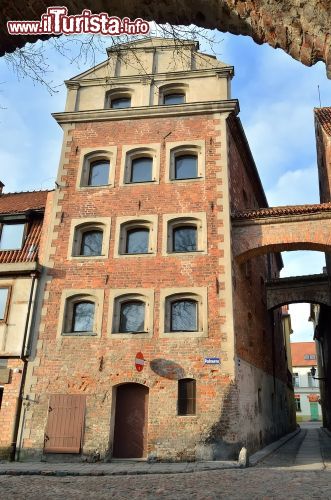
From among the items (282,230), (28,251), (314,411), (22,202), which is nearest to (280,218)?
(282,230)

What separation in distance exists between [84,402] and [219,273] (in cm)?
622

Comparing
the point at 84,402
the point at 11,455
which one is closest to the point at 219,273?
the point at 84,402

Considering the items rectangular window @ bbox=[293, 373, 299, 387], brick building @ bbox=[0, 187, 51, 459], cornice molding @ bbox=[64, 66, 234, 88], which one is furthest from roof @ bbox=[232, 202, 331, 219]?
rectangular window @ bbox=[293, 373, 299, 387]

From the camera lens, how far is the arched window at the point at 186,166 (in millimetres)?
17531

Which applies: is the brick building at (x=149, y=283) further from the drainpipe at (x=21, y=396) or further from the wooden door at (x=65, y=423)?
the drainpipe at (x=21, y=396)

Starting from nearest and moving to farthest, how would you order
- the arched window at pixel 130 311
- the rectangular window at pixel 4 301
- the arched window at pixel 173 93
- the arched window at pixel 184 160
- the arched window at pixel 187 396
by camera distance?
the arched window at pixel 187 396
the arched window at pixel 130 311
the rectangular window at pixel 4 301
the arched window at pixel 184 160
the arched window at pixel 173 93

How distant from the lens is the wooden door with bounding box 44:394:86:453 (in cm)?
1397

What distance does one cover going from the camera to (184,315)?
15.3 metres

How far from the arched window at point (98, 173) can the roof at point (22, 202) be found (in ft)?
7.61

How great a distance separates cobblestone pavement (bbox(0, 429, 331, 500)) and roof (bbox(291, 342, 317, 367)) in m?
56.1

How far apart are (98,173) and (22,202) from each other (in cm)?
386

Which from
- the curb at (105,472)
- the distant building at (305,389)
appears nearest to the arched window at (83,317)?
the curb at (105,472)

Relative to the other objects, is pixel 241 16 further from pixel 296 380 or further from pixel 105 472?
pixel 296 380

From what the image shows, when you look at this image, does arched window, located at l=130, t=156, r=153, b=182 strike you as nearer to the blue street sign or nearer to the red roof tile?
the red roof tile
